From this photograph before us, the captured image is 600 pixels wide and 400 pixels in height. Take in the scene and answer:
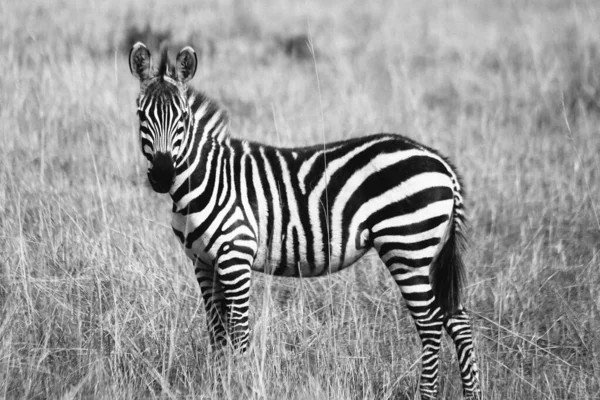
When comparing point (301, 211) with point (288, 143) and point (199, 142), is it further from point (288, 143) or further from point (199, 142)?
point (288, 143)

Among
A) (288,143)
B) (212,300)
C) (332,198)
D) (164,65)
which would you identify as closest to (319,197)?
(332,198)

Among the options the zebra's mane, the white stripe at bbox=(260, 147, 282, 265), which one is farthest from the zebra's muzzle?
the white stripe at bbox=(260, 147, 282, 265)

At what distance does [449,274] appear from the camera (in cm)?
455

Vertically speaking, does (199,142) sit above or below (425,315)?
above

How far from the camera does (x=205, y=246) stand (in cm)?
437

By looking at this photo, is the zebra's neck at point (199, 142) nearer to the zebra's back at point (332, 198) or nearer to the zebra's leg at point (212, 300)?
the zebra's back at point (332, 198)

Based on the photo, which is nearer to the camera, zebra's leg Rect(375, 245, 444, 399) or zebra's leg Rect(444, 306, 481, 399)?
zebra's leg Rect(375, 245, 444, 399)

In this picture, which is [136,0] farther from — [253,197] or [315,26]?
[253,197]

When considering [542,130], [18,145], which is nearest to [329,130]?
[542,130]

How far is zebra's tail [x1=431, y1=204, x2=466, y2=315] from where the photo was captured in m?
4.55

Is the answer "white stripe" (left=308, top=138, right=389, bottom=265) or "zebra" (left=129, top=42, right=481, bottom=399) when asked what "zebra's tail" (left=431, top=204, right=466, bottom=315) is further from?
"white stripe" (left=308, top=138, right=389, bottom=265)

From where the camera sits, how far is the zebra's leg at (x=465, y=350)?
14.9 feet

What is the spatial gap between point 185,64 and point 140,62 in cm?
25

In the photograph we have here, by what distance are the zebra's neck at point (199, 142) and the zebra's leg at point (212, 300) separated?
1.32 feet
